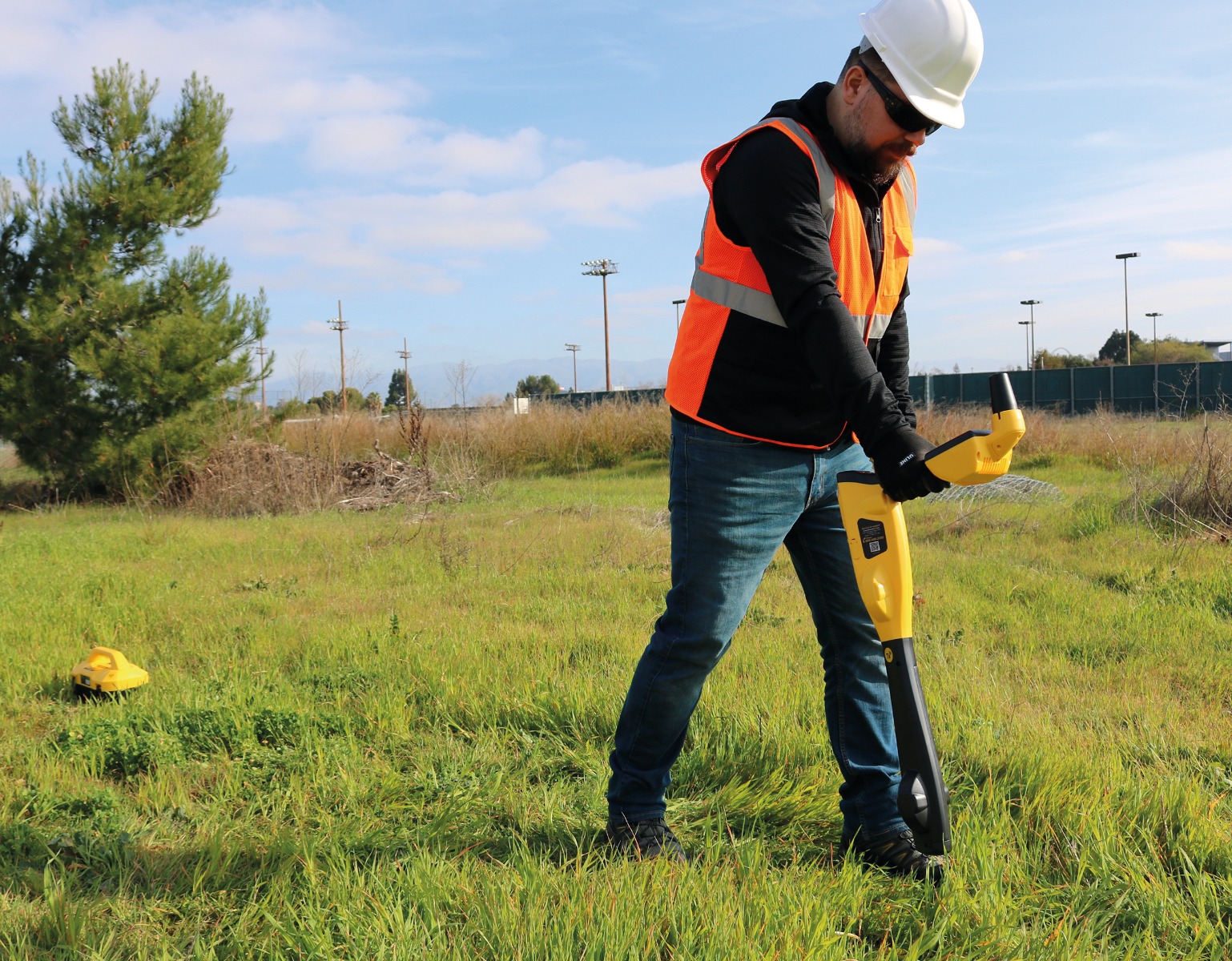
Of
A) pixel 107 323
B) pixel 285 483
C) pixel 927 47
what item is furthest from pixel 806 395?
pixel 107 323

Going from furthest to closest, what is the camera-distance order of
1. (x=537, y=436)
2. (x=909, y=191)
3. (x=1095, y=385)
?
(x=1095, y=385) → (x=537, y=436) → (x=909, y=191)

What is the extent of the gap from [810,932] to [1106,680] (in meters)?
2.65

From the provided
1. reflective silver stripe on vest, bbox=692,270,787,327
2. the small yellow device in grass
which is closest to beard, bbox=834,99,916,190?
reflective silver stripe on vest, bbox=692,270,787,327

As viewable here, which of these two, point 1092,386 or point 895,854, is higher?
point 1092,386

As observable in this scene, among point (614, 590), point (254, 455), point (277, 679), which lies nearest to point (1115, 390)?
point (254, 455)

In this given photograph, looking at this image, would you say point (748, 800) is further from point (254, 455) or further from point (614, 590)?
point (254, 455)

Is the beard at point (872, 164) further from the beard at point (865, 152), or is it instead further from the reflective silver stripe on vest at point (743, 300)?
the reflective silver stripe on vest at point (743, 300)

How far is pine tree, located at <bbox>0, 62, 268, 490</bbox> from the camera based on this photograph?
14148mm

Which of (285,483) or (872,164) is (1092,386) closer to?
(285,483)

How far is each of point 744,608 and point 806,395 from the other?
588 mm

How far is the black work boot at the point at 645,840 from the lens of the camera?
243 centimetres

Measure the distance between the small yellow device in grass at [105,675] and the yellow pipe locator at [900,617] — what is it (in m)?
3.47

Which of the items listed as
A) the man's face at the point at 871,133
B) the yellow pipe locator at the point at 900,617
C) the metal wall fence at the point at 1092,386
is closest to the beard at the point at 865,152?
the man's face at the point at 871,133

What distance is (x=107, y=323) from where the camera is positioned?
47.3 ft
